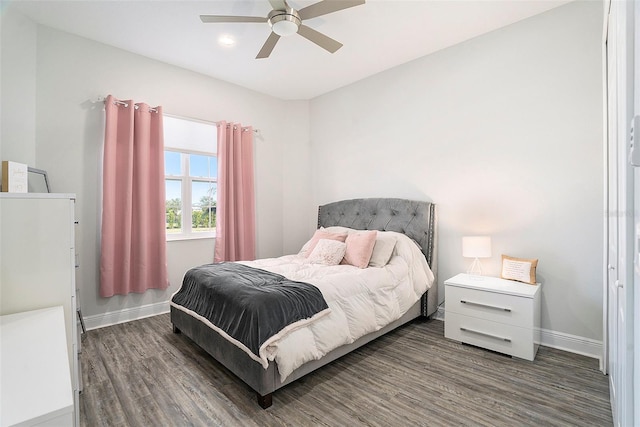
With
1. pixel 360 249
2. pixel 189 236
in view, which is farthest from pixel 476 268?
pixel 189 236

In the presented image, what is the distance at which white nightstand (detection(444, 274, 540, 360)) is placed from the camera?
230cm

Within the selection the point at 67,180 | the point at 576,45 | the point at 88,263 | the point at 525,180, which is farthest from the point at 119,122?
the point at 576,45

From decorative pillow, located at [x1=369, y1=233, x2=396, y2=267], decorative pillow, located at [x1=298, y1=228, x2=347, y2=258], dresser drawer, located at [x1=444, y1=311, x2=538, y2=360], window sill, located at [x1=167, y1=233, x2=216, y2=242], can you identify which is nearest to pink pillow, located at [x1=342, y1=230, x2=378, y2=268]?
decorative pillow, located at [x1=369, y1=233, x2=396, y2=267]

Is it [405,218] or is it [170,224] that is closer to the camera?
→ [405,218]

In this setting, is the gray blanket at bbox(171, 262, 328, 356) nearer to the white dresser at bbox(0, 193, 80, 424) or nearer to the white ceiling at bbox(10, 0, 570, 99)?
the white dresser at bbox(0, 193, 80, 424)

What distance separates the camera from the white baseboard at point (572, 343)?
236 centimetres

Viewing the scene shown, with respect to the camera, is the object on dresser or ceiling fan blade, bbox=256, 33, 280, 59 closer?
the object on dresser

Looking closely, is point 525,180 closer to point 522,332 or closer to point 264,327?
point 522,332

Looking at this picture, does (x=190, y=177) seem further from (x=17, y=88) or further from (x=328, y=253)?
(x=328, y=253)

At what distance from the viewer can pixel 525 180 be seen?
2.69 metres

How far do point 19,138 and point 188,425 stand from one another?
8.81 feet

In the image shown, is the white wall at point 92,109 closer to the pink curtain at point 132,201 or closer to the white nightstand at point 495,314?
the pink curtain at point 132,201

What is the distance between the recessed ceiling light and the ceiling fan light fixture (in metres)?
0.84

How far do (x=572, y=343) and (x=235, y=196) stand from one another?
12.3 feet
